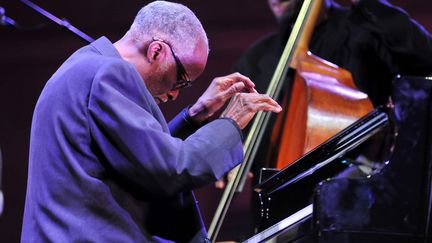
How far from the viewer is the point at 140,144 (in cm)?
170

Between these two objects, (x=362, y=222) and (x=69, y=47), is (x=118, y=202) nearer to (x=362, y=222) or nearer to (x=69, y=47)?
(x=362, y=222)

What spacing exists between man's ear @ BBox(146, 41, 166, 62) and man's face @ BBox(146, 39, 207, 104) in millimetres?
14

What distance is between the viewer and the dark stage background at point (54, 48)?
4.43 meters

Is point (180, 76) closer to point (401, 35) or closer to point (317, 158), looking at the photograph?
point (317, 158)

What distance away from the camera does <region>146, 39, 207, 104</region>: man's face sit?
195 centimetres

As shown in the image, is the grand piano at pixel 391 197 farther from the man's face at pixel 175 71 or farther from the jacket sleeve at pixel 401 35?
the jacket sleeve at pixel 401 35

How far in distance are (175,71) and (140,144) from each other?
313 millimetres

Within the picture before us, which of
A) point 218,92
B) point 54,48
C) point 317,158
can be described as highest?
point 218,92

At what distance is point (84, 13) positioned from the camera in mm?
4473

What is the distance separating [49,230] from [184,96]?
2.73m

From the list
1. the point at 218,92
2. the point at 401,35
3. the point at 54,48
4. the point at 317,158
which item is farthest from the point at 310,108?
the point at 54,48

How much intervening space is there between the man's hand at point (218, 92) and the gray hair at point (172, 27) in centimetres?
13

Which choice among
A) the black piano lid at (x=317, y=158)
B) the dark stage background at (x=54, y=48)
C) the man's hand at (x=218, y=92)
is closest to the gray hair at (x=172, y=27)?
the man's hand at (x=218, y=92)

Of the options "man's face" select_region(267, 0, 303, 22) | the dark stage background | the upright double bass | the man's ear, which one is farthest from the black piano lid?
the dark stage background
